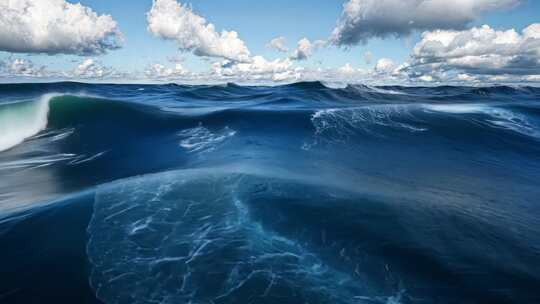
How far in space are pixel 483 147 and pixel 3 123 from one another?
3705 cm

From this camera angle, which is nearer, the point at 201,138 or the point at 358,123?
the point at 201,138

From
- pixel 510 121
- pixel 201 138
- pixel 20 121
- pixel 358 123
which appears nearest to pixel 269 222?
pixel 201 138

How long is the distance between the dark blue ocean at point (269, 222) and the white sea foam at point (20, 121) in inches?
126

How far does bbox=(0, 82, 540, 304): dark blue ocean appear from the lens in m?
7.32

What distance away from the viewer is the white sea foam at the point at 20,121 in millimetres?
23795

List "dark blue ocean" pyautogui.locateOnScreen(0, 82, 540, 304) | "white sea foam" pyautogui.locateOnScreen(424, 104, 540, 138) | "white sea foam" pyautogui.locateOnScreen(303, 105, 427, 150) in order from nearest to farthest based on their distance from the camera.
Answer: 1. "dark blue ocean" pyautogui.locateOnScreen(0, 82, 540, 304)
2. "white sea foam" pyautogui.locateOnScreen(303, 105, 427, 150)
3. "white sea foam" pyautogui.locateOnScreen(424, 104, 540, 138)

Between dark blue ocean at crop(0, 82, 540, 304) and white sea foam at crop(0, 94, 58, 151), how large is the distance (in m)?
3.20

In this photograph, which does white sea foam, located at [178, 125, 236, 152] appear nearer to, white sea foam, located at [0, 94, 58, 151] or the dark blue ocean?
the dark blue ocean

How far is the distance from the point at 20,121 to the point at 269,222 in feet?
93.5

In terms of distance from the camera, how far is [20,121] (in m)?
28.0

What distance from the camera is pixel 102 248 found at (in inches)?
343

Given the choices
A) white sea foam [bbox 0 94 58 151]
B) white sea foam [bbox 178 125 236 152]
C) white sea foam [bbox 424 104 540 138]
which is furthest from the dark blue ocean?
white sea foam [bbox 424 104 540 138]

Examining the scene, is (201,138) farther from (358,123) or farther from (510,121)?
(510,121)

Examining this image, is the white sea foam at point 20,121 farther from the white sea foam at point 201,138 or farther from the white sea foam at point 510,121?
the white sea foam at point 510,121
